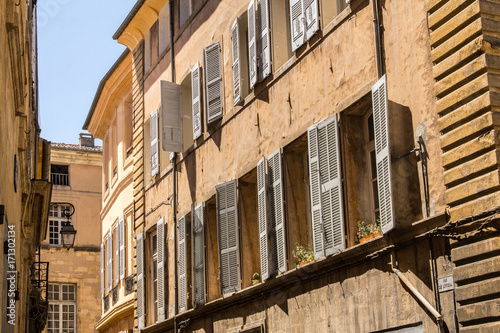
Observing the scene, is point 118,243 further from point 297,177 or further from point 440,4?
point 440,4

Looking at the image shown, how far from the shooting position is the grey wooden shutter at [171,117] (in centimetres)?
1881

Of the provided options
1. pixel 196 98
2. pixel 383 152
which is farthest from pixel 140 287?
pixel 383 152

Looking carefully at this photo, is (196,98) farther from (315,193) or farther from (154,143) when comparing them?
(315,193)

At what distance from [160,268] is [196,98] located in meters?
3.78

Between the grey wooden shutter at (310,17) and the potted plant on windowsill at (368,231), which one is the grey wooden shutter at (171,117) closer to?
the grey wooden shutter at (310,17)

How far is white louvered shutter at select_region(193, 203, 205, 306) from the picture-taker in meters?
16.7

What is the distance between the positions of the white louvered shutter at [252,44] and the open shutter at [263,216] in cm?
167

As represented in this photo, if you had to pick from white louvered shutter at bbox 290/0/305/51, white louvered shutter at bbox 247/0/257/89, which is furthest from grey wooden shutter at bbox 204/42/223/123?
white louvered shutter at bbox 290/0/305/51

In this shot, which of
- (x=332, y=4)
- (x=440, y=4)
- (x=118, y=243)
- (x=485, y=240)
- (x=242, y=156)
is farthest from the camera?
(x=118, y=243)

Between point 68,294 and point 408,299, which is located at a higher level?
point 68,294

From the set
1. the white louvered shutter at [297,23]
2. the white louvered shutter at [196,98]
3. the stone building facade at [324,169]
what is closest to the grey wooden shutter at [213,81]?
the stone building facade at [324,169]

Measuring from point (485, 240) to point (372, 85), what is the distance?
2.99 meters

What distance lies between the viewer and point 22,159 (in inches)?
653

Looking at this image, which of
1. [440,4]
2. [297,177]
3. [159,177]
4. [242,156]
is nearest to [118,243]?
[159,177]
